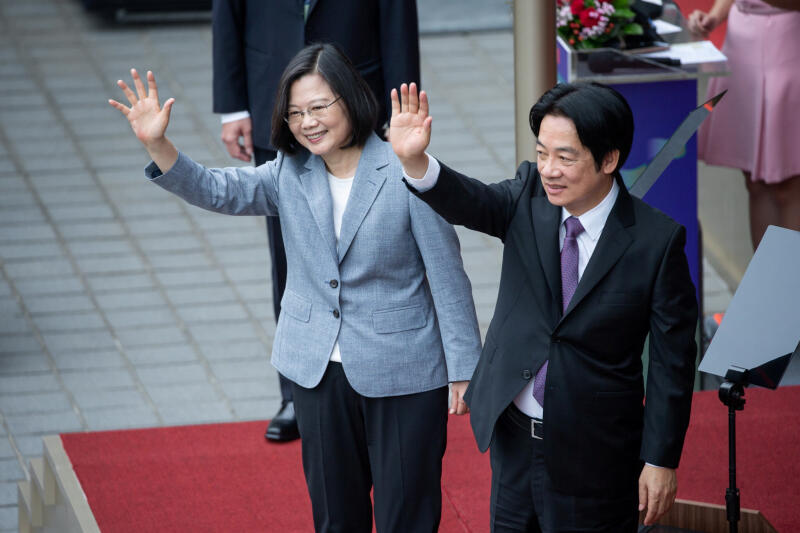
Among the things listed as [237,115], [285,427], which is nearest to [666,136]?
[237,115]

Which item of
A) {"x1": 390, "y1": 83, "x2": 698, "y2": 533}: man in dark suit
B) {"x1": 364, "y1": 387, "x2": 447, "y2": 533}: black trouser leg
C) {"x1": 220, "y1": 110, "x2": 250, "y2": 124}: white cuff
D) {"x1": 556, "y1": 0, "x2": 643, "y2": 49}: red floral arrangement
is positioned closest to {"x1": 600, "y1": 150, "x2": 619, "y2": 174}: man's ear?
{"x1": 390, "y1": 83, "x2": 698, "y2": 533}: man in dark suit

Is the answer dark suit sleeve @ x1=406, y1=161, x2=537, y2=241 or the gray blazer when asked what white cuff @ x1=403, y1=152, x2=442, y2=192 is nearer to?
dark suit sleeve @ x1=406, y1=161, x2=537, y2=241

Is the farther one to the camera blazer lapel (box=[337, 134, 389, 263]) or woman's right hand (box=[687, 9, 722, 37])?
woman's right hand (box=[687, 9, 722, 37])

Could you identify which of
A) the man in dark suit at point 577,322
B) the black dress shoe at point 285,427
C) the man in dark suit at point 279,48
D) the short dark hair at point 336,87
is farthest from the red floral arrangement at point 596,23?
the man in dark suit at point 577,322

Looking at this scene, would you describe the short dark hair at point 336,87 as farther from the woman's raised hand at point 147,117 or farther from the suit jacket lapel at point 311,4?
the suit jacket lapel at point 311,4

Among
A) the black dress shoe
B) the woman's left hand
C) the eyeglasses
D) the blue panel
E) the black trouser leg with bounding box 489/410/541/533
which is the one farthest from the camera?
the blue panel

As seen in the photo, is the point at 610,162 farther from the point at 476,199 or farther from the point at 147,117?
the point at 147,117

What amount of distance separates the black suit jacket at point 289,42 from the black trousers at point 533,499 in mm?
1399

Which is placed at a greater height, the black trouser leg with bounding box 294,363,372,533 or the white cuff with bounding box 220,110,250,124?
the white cuff with bounding box 220,110,250,124

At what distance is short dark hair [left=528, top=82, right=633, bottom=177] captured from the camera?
8.16 ft

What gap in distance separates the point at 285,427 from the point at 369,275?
1.45 metres

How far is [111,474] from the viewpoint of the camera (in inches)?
158

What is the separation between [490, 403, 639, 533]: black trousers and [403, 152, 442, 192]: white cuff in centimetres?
53

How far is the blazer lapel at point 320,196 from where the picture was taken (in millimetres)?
2879
